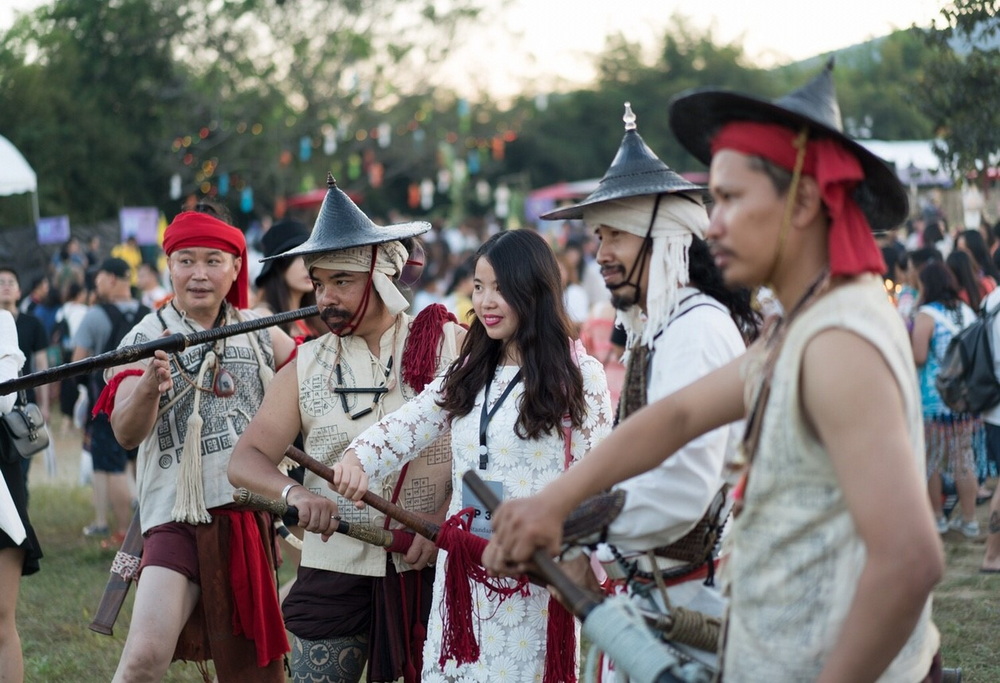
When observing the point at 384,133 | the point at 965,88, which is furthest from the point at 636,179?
the point at 384,133

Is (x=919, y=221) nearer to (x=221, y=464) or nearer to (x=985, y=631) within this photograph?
(x=985, y=631)

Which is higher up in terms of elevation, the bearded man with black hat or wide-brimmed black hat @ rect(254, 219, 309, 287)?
wide-brimmed black hat @ rect(254, 219, 309, 287)

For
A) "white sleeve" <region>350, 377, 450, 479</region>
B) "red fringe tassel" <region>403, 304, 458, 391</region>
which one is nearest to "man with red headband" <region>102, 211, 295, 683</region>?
"red fringe tassel" <region>403, 304, 458, 391</region>

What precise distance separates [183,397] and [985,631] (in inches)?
171

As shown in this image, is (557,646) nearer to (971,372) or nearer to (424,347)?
(424,347)

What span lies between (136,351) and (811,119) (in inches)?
112

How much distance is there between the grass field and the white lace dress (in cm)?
213

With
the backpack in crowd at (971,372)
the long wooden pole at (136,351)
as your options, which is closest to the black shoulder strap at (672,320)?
the long wooden pole at (136,351)

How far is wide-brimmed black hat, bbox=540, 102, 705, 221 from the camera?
309 cm

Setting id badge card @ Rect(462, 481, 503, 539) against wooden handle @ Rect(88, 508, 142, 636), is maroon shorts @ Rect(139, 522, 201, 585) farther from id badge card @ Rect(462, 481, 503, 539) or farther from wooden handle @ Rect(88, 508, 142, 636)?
id badge card @ Rect(462, 481, 503, 539)

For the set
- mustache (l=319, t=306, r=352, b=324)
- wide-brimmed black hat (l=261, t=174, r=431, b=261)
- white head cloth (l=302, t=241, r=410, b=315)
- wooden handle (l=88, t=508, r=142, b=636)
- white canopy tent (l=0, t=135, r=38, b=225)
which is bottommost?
wooden handle (l=88, t=508, r=142, b=636)

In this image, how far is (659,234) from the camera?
3.12 m

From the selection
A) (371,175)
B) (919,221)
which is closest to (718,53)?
(371,175)

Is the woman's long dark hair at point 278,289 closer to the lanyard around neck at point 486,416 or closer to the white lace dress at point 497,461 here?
the white lace dress at point 497,461
